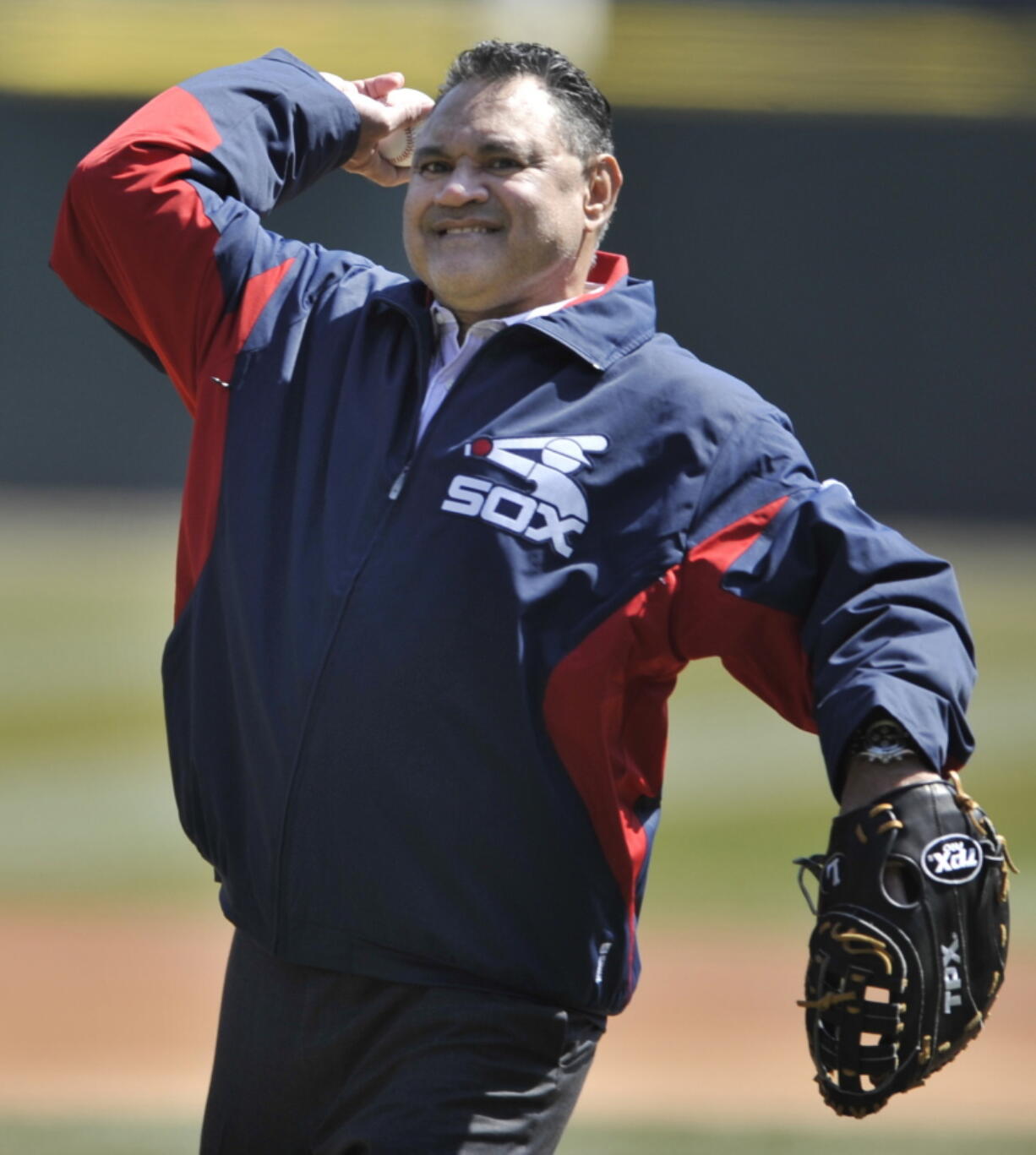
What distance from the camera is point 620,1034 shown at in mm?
5500

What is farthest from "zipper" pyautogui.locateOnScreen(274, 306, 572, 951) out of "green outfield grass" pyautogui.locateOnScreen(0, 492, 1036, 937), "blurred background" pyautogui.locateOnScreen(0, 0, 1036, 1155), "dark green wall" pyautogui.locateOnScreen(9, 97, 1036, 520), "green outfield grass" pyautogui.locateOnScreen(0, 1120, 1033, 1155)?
"dark green wall" pyautogui.locateOnScreen(9, 97, 1036, 520)

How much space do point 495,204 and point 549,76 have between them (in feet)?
0.75

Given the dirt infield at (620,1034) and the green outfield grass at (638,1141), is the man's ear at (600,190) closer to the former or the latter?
the green outfield grass at (638,1141)

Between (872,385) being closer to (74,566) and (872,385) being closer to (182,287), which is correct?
(74,566)

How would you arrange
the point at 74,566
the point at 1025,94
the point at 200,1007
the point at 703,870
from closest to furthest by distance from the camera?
the point at 200,1007 < the point at 703,870 < the point at 74,566 < the point at 1025,94

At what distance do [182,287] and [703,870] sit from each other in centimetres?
515

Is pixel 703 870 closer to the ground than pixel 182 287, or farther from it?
closer to the ground

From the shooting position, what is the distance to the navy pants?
2.12 metres

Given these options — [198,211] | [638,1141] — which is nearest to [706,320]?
[638,1141]

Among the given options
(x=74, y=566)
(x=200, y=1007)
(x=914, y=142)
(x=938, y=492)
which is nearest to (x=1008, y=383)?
(x=938, y=492)

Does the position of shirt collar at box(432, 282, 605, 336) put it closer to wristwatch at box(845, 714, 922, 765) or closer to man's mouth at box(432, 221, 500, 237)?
man's mouth at box(432, 221, 500, 237)

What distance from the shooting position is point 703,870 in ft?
23.7

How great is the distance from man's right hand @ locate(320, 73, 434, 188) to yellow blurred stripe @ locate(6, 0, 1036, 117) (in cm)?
1043

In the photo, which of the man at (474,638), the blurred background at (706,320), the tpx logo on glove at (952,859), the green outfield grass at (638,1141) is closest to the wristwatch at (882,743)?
the man at (474,638)
